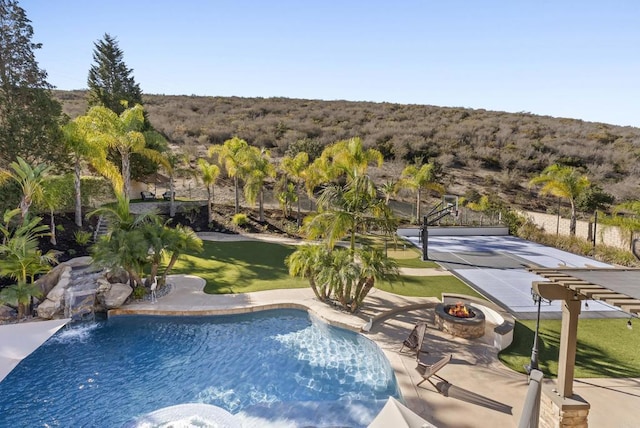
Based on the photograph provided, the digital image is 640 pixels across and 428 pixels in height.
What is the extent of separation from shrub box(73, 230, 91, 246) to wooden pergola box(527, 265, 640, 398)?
16095mm

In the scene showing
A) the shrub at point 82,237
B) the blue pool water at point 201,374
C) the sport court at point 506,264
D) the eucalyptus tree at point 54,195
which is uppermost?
the eucalyptus tree at point 54,195

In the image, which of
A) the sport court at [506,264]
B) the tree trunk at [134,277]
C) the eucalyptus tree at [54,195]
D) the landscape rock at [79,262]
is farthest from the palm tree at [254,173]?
the tree trunk at [134,277]

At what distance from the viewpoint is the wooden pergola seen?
4.36 metres

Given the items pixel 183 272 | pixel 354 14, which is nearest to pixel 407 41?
pixel 354 14

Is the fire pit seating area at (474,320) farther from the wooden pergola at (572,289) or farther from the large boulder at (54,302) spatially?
the large boulder at (54,302)

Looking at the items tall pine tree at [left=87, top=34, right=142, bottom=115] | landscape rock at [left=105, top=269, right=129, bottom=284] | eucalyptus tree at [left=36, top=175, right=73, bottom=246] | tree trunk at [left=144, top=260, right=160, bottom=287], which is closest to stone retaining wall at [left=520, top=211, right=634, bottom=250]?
tree trunk at [left=144, top=260, right=160, bottom=287]

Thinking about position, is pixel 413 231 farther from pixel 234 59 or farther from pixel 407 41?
pixel 234 59

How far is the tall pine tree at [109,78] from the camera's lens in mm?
25141

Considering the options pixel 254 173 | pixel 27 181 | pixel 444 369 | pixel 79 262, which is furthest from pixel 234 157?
pixel 444 369

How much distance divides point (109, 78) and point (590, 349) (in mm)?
30621

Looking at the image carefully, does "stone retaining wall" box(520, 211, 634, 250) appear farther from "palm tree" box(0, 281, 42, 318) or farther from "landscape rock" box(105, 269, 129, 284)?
"palm tree" box(0, 281, 42, 318)

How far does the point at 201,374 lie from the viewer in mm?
7078

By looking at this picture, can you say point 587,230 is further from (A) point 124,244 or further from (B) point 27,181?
(B) point 27,181

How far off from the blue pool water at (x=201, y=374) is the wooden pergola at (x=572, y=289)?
280 cm
